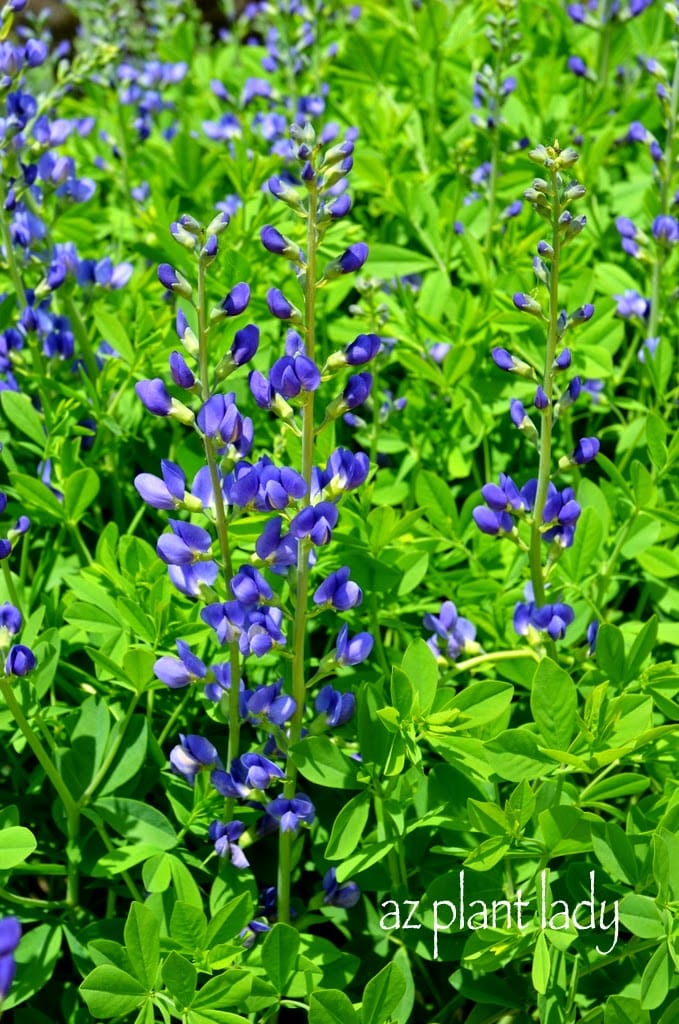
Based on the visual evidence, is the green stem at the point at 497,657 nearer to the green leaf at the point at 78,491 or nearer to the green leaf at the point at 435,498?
the green leaf at the point at 435,498

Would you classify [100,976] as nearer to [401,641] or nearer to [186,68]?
[401,641]

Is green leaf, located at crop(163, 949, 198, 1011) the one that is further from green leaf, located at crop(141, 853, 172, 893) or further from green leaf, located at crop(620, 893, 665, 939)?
green leaf, located at crop(620, 893, 665, 939)

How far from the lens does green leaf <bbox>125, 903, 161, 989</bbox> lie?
5.60ft

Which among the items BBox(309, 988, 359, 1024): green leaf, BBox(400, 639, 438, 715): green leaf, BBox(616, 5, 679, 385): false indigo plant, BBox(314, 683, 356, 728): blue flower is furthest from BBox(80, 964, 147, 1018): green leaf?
BBox(616, 5, 679, 385): false indigo plant

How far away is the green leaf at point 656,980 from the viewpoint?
1.65 metres

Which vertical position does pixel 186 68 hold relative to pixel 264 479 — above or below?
above

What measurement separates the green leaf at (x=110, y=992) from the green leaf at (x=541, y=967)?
581 millimetres

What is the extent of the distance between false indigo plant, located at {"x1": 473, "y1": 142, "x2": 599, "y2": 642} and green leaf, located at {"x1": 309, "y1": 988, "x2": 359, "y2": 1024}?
0.68 m

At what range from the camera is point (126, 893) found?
207 cm

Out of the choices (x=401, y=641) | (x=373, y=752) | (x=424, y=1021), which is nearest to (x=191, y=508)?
(x=373, y=752)

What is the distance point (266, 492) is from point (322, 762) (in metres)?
0.46

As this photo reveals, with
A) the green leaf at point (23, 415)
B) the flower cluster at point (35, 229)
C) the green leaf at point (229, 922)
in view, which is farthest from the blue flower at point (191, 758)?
the flower cluster at point (35, 229)

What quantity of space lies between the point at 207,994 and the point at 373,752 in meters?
0.44

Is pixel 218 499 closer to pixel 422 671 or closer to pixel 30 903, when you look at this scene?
pixel 422 671
